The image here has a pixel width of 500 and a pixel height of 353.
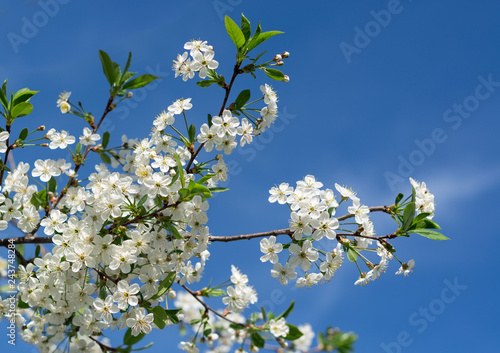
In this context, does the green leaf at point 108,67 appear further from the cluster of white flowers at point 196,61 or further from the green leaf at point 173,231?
the green leaf at point 173,231

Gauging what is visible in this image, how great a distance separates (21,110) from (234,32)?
5.66 ft

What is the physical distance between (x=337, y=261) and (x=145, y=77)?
2097 mm

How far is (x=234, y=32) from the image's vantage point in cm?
278

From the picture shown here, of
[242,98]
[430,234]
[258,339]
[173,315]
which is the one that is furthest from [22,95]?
[430,234]

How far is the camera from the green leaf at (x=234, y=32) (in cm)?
277

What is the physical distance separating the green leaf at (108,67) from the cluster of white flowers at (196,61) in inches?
21.8

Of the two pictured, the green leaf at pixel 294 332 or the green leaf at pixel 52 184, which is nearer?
the green leaf at pixel 52 184

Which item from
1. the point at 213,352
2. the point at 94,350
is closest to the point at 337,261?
the point at 94,350

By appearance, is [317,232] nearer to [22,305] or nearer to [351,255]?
[351,255]

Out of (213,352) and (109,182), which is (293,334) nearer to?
(109,182)

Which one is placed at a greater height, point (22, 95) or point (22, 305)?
point (22, 95)

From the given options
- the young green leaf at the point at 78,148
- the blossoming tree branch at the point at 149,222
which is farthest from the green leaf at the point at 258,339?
the young green leaf at the point at 78,148

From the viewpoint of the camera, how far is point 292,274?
9.44ft

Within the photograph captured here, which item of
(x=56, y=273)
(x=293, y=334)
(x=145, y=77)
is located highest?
(x=145, y=77)
